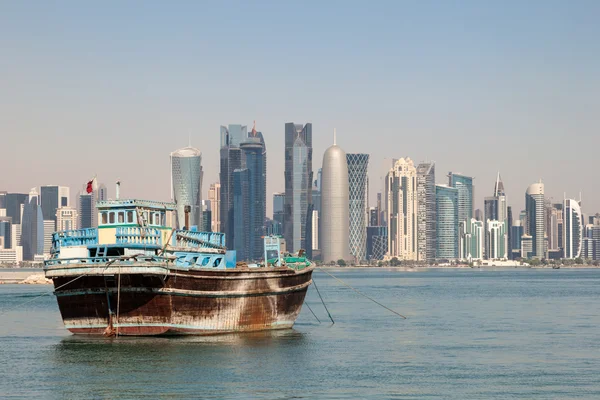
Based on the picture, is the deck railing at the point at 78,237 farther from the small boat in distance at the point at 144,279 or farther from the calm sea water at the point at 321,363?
the calm sea water at the point at 321,363

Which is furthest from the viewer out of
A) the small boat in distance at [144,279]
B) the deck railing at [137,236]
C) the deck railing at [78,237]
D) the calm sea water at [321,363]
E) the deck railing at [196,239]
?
the deck railing at [196,239]

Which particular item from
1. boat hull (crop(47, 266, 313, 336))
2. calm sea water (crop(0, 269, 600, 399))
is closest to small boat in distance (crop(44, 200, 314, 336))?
boat hull (crop(47, 266, 313, 336))

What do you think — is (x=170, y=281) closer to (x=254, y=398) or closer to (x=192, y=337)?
(x=192, y=337)

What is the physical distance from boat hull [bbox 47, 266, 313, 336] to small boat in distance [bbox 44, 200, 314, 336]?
0.06 m

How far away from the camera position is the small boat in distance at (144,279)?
60.0 metres

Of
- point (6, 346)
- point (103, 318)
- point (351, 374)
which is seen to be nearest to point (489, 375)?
Result: point (351, 374)

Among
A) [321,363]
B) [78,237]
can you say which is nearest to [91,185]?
[78,237]

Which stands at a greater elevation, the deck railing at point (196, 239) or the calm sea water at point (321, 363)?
the deck railing at point (196, 239)

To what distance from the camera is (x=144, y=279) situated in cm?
5988

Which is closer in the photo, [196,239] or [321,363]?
[321,363]

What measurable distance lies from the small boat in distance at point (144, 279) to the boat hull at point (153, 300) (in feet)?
0.19

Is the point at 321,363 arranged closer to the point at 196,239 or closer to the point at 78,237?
the point at 196,239

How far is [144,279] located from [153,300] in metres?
1.61

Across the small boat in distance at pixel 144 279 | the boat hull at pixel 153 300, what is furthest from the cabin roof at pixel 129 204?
the boat hull at pixel 153 300
